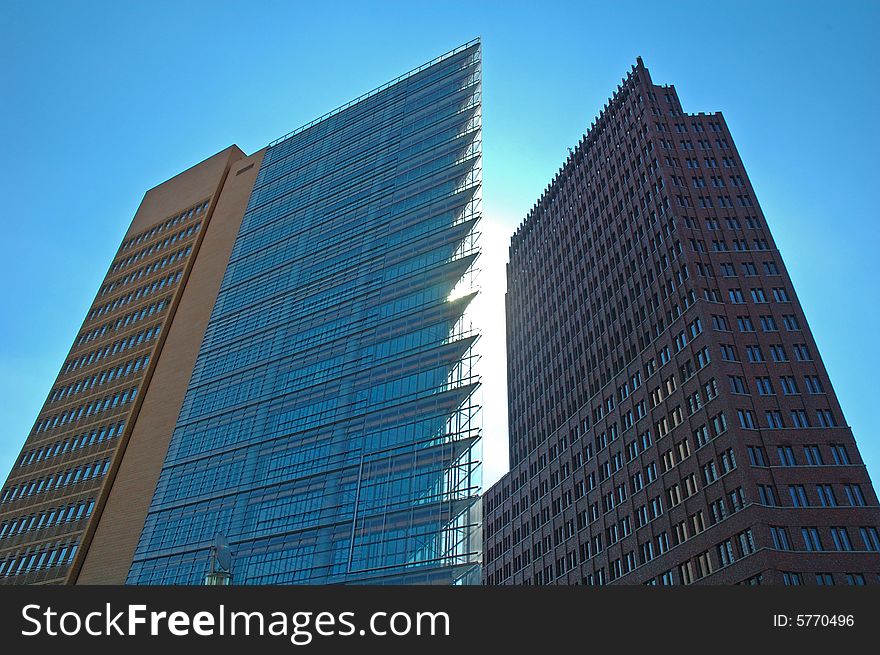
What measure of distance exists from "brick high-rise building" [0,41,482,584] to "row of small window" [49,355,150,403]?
330 millimetres

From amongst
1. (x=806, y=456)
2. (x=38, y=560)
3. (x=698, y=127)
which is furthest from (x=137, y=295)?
(x=806, y=456)

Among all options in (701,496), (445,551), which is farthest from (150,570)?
(701,496)

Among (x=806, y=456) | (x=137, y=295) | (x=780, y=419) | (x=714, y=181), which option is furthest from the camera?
(x=137, y=295)

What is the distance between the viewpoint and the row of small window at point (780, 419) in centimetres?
6662

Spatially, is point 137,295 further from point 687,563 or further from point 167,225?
point 687,563

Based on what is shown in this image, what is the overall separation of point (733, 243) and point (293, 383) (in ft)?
163

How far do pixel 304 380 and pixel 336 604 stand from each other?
172 ft

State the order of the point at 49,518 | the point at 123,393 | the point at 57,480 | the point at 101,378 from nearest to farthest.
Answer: the point at 49,518 < the point at 57,480 < the point at 123,393 < the point at 101,378

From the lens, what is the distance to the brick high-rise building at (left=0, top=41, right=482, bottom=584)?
56938mm

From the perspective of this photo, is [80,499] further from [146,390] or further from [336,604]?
[336,604]

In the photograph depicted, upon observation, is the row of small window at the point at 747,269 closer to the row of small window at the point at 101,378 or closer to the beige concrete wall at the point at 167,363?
the beige concrete wall at the point at 167,363

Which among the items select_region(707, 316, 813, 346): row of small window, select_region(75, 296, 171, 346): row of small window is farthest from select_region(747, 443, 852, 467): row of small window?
select_region(75, 296, 171, 346): row of small window

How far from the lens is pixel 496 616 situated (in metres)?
19.2

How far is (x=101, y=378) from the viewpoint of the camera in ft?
287
